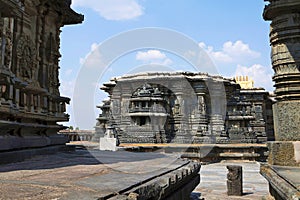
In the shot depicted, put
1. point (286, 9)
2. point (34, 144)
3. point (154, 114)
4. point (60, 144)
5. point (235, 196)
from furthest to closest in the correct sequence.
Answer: point (154, 114)
point (60, 144)
point (235, 196)
point (34, 144)
point (286, 9)

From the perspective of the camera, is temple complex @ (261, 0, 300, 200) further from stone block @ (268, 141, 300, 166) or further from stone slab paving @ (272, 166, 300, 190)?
stone slab paving @ (272, 166, 300, 190)

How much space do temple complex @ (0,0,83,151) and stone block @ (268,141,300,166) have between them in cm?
456

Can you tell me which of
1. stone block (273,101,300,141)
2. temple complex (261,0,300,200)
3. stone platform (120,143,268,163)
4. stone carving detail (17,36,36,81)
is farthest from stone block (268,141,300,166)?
stone platform (120,143,268,163)

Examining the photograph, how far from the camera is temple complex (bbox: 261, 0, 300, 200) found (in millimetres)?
4777

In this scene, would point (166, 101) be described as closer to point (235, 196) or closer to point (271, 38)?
point (235, 196)

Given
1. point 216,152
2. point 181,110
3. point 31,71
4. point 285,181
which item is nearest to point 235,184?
point 285,181

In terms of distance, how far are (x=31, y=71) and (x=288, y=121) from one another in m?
5.74

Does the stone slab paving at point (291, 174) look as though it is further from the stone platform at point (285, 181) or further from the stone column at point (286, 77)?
the stone column at point (286, 77)

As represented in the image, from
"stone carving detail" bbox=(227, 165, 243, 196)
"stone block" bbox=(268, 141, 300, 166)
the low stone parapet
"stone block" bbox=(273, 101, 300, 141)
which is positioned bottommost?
"stone carving detail" bbox=(227, 165, 243, 196)

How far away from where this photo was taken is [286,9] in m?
5.21

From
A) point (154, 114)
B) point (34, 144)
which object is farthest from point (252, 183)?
point (154, 114)

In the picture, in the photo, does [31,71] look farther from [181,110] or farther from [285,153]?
[181,110]

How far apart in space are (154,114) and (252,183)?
14.8 metres

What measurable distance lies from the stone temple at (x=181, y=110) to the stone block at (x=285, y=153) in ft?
58.6
